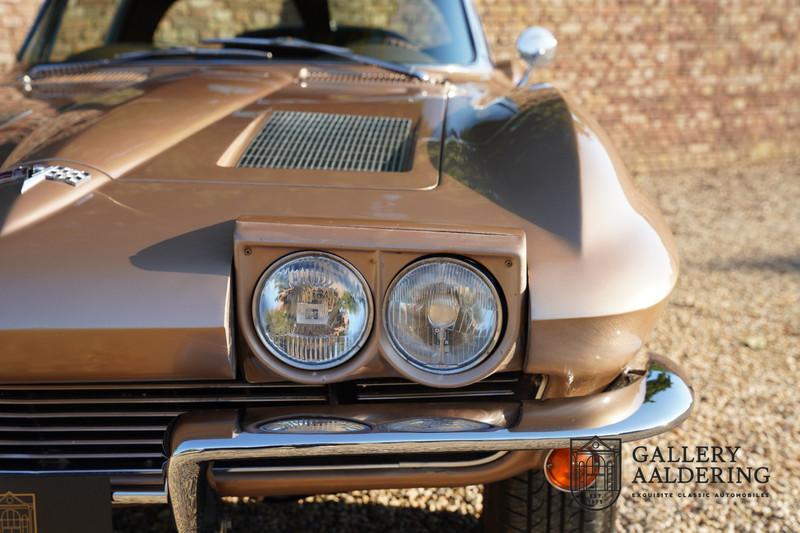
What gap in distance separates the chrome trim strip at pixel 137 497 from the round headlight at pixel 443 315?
50 centimetres

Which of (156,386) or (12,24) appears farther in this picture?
(12,24)

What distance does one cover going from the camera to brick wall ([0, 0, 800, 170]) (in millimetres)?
8422

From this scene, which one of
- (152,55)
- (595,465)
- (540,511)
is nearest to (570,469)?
(595,465)

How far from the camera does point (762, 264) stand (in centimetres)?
521

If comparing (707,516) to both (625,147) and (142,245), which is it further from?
(625,147)

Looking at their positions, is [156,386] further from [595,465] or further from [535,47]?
[535,47]

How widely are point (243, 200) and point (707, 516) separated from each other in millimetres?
1631

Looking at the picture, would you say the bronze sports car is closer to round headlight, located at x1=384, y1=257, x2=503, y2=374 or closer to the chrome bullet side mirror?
round headlight, located at x1=384, y1=257, x2=503, y2=374

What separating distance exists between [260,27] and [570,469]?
2.06 m

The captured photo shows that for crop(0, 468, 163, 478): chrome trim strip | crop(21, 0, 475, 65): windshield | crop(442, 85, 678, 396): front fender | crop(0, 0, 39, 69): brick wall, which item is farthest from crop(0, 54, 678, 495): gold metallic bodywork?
crop(0, 0, 39, 69): brick wall

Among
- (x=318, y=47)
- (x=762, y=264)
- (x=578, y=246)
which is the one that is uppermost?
(x=318, y=47)

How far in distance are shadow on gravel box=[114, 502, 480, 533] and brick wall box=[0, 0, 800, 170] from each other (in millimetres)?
6372

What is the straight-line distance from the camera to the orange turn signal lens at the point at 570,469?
1536 millimetres

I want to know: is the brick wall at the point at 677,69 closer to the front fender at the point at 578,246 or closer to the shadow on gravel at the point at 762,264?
the shadow on gravel at the point at 762,264
